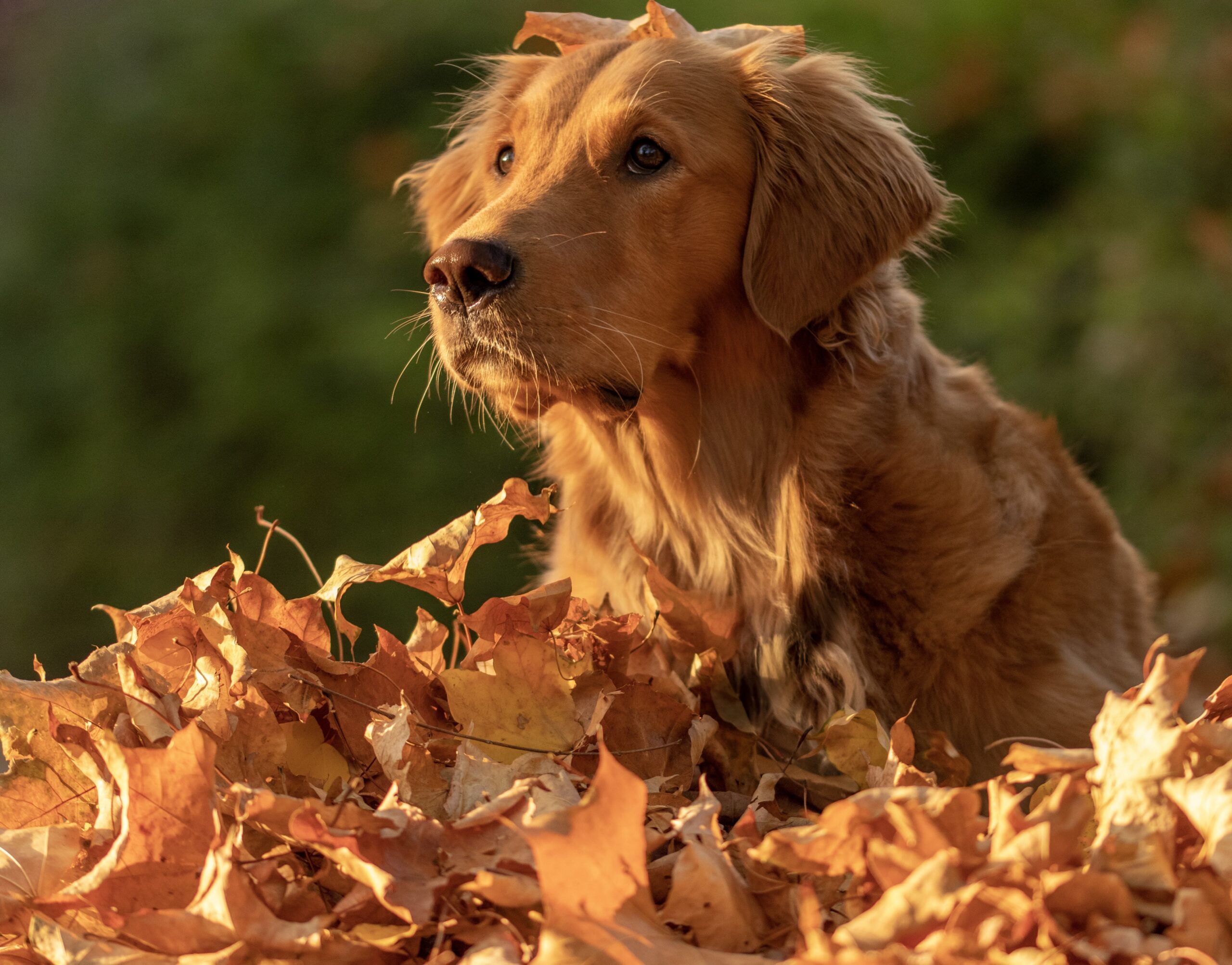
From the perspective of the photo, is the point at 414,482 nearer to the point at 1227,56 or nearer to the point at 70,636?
the point at 70,636

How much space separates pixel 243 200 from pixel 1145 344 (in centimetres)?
421

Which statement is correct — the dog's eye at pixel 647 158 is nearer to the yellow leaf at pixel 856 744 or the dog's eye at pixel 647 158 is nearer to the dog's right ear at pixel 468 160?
the dog's right ear at pixel 468 160

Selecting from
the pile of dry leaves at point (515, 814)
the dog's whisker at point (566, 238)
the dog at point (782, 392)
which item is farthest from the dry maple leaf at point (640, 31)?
the pile of dry leaves at point (515, 814)

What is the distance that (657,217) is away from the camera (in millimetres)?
2238

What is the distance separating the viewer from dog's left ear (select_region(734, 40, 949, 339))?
88.3 inches

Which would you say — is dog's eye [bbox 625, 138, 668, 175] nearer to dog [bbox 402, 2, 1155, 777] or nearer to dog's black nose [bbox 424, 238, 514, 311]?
dog [bbox 402, 2, 1155, 777]

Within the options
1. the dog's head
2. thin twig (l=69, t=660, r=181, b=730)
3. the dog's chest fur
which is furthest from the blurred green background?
thin twig (l=69, t=660, r=181, b=730)

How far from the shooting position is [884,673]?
2.15 m

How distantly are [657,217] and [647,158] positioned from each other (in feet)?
0.42

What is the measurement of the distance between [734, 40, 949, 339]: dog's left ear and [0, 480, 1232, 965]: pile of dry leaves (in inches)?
31.6

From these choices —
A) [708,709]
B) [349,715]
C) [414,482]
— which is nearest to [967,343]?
[414,482]

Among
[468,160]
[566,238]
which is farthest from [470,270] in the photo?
[468,160]

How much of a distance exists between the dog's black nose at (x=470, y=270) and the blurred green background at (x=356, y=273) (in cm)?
284

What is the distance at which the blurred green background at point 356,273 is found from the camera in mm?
5160
